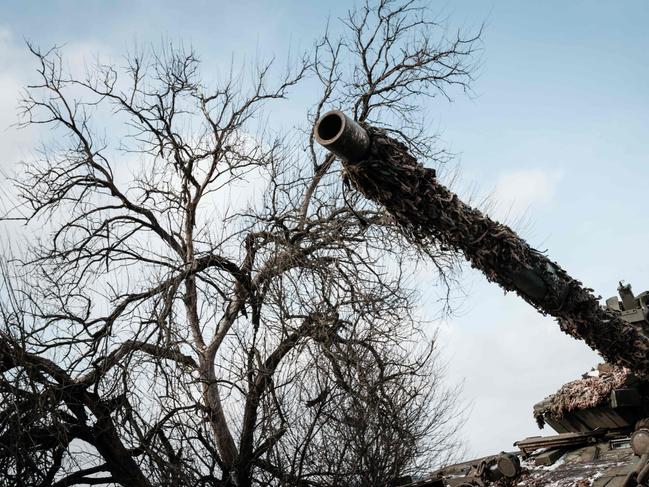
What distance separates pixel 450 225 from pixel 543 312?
145 cm

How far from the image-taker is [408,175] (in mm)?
4648

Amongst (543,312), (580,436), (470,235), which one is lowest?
(580,436)

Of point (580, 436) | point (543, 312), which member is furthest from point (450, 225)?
point (580, 436)

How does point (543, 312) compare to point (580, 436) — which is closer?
point (543, 312)

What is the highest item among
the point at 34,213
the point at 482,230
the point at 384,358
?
the point at 34,213

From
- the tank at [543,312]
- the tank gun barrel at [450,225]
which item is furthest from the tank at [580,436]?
the tank gun barrel at [450,225]

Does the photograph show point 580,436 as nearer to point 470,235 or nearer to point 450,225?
point 470,235

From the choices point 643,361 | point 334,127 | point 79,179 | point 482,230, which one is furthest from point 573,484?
point 79,179

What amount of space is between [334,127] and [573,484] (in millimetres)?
4788

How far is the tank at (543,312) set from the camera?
15.2ft

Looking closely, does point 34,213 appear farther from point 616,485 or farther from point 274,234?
point 616,485

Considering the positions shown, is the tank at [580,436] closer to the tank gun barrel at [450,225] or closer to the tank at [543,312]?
the tank at [543,312]

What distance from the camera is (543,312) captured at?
5.87m

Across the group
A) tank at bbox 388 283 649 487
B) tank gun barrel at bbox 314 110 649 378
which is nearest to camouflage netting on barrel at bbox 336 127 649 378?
tank gun barrel at bbox 314 110 649 378
